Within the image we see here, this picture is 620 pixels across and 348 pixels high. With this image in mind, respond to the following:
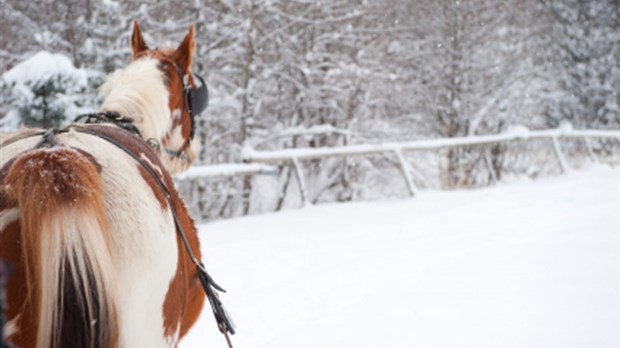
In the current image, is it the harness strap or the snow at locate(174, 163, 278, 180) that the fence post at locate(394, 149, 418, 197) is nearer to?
the snow at locate(174, 163, 278, 180)

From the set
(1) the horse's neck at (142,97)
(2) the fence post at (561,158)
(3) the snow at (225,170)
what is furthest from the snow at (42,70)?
(2) the fence post at (561,158)

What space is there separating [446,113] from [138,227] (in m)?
13.4

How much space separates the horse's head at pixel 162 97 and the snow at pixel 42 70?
11.2 feet

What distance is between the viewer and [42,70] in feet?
19.0

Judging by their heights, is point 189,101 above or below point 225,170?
above

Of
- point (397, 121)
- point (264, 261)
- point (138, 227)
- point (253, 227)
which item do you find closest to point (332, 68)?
point (397, 121)

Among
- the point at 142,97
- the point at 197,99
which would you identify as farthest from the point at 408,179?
the point at 142,97

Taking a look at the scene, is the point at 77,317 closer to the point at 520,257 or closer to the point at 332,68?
the point at 520,257

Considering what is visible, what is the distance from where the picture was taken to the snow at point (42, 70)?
5742 mm

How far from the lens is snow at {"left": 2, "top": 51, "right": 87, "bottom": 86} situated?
574cm

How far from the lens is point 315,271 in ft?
14.5

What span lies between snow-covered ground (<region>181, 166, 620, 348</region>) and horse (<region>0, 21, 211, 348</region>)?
1.74 metres

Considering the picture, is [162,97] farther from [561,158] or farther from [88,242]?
[561,158]

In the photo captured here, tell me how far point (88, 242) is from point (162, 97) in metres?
1.47
